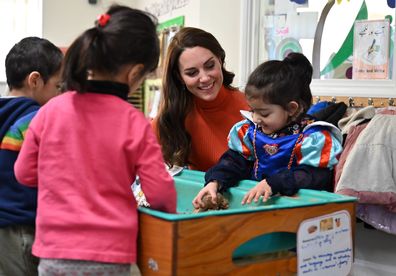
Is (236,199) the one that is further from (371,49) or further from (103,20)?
(371,49)

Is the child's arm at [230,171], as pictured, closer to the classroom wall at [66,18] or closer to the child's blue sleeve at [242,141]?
the child's blue sleeve at [242,141]

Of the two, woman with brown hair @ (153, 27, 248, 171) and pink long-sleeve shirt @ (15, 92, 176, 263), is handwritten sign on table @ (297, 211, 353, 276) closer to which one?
pink long-sleeve shirt @ (15, 92, 176, 263)

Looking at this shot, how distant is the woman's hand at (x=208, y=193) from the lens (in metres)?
1.53

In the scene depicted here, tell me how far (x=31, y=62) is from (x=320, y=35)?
1.69m

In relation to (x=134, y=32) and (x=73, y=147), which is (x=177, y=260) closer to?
(x=73, y=147)

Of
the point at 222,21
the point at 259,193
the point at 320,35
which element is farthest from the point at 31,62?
the point at 222,21

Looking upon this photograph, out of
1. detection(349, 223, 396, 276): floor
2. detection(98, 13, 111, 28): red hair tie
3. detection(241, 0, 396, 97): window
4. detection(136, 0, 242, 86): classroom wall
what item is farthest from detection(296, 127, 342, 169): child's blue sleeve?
detection(136, 0, 242, 86): classroom wall

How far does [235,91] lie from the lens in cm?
228

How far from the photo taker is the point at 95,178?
1072 mm

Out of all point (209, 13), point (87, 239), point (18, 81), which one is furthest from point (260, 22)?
point (87, 239)

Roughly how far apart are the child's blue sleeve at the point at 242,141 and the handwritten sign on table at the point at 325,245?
46 cm

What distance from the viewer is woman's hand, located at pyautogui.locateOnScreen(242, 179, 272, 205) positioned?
4.70 feet

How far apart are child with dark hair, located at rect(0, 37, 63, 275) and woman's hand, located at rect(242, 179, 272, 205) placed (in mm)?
557

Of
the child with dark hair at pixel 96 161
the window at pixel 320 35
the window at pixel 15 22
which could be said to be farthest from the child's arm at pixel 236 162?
the window at pixel 15 22
